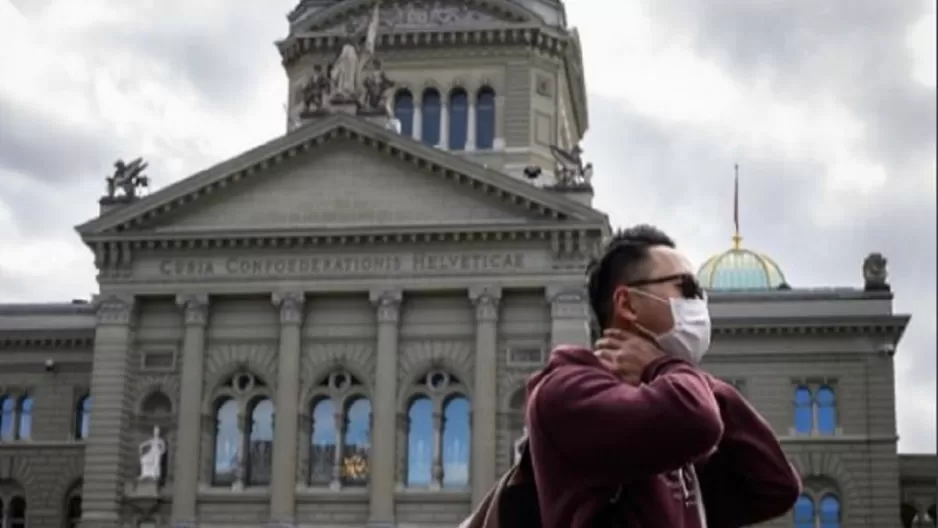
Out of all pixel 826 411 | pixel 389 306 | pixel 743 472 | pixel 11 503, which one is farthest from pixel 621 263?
pixel 11 503

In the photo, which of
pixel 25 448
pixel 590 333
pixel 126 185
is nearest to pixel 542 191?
pixel 590 333

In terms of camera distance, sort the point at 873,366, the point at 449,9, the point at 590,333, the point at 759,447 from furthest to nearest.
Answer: the point at 449,9, the point at 873,366, the point at 590,333, the point at 759,447

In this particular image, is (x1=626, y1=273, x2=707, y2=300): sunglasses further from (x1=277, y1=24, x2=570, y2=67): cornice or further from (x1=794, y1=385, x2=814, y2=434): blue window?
(x1=277, y1=24, x2=570, y2=67): cornice

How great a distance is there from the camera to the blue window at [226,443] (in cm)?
3841

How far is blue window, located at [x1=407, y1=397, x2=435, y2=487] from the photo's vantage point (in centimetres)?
3750

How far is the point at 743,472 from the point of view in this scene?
391cm

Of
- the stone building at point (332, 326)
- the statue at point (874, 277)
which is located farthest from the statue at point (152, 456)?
the statue at point (874, 277)

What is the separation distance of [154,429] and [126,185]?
6.32m

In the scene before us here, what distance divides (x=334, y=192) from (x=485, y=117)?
12.0 meters

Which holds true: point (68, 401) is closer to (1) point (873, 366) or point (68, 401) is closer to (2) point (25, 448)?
(2) point (25, 448)

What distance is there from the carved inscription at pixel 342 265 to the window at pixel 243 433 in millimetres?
2680

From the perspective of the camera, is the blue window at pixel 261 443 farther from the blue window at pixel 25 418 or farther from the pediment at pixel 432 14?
the pediment at pixel 432 14

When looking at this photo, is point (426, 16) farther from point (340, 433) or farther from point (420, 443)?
point (420, 443)

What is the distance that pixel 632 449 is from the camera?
11.4 ft
